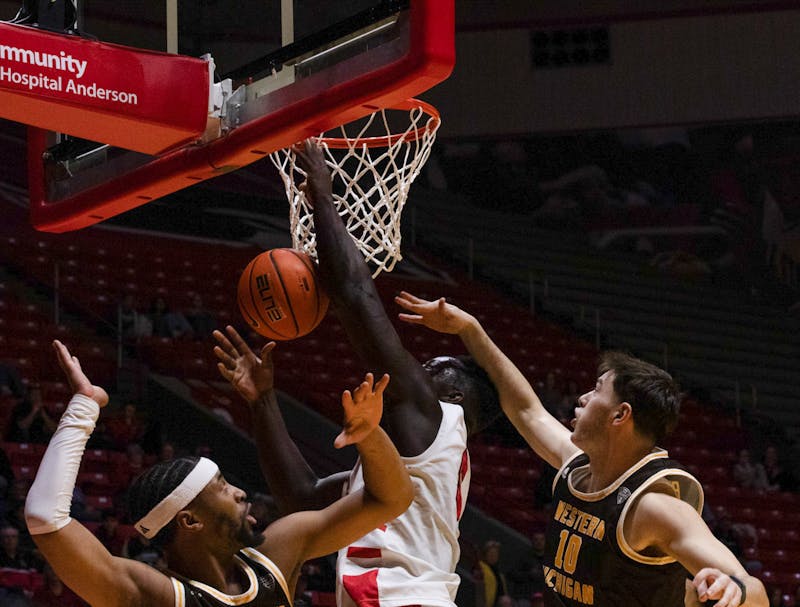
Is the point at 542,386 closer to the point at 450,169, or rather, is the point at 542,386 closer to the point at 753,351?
the point at 753,351

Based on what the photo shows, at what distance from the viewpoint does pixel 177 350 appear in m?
11.6

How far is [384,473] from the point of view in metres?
3.08

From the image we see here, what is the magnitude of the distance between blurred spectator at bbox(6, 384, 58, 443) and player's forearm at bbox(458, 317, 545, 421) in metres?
6.09

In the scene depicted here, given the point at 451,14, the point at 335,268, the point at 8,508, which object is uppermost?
the point at 451,14

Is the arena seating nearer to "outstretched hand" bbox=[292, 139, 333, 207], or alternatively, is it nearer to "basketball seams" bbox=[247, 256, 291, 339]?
"basketball seams" bbox=[247, 256, 291, 339]

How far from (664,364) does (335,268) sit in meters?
12.1

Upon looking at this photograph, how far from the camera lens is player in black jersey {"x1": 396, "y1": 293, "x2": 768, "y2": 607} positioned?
3.42 meters

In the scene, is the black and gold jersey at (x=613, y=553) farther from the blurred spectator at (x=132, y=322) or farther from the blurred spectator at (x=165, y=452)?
the blurred spectator at (x=132, y=322)

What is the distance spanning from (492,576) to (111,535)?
2.71m

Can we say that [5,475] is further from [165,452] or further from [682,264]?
[682,264]

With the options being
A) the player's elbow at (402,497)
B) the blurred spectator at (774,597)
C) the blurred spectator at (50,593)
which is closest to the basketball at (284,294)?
the player's elbow at (402,497)

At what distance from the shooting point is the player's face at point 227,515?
3.06m

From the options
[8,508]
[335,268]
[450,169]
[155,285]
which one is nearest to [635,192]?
[450,169]

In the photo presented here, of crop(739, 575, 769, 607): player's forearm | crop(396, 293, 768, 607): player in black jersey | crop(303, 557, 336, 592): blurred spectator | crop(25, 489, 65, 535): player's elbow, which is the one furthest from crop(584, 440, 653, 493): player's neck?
crop(303, 557, 336, 592): blurred spectator
